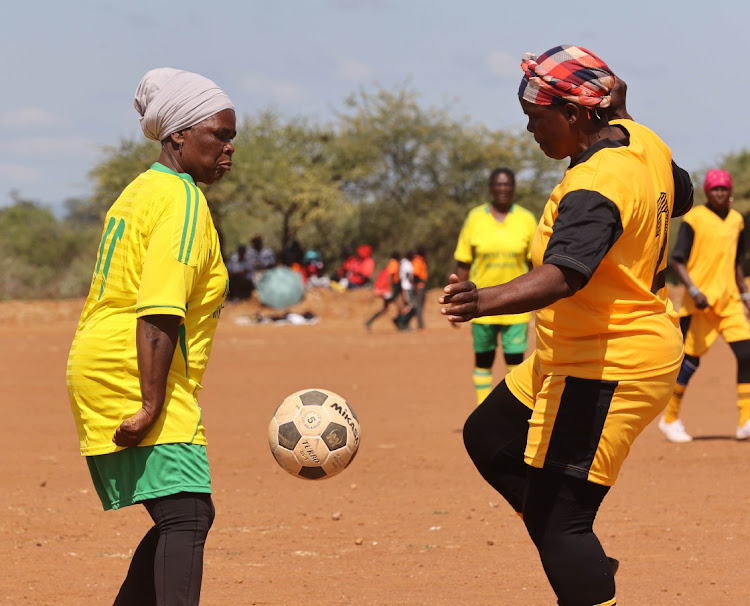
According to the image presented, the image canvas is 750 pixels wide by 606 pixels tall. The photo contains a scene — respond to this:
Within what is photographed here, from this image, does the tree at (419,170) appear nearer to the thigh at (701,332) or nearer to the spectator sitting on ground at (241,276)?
the spectator sitting on ground at (241,276)

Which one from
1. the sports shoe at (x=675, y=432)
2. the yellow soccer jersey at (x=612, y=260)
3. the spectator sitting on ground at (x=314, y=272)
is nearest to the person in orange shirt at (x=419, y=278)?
the spectator sitting on ground at (x=314, y=272)

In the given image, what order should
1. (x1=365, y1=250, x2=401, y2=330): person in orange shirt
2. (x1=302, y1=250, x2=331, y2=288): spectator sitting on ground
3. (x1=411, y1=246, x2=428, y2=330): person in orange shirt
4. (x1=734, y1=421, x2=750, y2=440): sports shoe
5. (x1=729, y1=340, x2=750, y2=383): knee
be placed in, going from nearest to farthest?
(x1=729, y1=340, x2=750, y2=383): knee, (x1=734, y1=421, x2=750, y2=440): sports shoe, (x1=411, y1=246, x2=428, y2=330): person in orange shirt, (x1=365, y1=250, x2=401, y2=330): person in orange shirt, (x1=302, y1=250, x2=331, y2=288): spectator sitting on ground

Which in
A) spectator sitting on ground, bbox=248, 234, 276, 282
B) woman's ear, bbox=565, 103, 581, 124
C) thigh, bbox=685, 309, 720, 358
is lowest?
spectator sitting on ground, bbox=248, 234, 276, 282

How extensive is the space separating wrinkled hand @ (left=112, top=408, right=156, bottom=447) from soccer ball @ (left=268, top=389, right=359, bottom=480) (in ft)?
3.93

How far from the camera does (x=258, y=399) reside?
13250mm

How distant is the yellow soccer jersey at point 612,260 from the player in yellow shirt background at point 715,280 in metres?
5.77

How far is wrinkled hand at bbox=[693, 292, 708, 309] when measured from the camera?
9.31 m

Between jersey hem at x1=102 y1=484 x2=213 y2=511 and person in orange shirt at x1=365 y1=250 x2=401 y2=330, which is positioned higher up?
jersey hem at x1=102 y1=484 x2=213 y2=511

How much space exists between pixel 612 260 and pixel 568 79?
630 mm

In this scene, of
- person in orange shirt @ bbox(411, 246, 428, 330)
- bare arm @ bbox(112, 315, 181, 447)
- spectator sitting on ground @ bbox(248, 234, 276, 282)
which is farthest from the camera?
spectator sitting on ground @ bbox(248, 234, 276, 282)

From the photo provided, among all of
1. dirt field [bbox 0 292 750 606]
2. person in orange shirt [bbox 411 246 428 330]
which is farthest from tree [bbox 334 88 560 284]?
dirt field [bbox 0 292 750 606]

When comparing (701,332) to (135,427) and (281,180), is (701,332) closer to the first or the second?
(135,427)

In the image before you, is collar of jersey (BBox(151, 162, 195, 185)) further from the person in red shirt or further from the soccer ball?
the person in red shirt

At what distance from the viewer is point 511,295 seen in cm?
340
